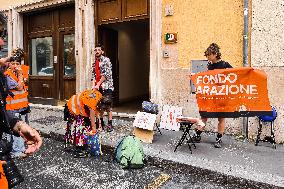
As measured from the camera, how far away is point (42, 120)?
27.8 ft

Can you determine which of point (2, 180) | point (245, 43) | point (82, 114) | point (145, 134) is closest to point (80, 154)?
point (82, 114)

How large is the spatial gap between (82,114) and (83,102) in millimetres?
249

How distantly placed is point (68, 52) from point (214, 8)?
5.67 meters

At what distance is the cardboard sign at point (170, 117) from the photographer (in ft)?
20.6

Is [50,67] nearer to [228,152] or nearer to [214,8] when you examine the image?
[214,8]

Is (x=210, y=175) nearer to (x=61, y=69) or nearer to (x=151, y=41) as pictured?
(x=151, y=41)

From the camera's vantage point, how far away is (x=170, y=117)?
6336 millimetres

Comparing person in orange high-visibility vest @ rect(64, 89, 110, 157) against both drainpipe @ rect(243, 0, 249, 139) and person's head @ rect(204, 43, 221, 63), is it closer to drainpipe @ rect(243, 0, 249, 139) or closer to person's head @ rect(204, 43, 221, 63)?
person's head @ rect(204, 43, 221, 63)

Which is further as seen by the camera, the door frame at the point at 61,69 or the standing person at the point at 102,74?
→ the door frame at the point at 61,69

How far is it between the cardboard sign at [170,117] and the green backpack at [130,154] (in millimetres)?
1423

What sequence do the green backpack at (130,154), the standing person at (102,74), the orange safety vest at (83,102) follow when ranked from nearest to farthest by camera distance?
the green backpack at (130,154)
the orange safety vest at (83,102)
the standing person at (102,74)

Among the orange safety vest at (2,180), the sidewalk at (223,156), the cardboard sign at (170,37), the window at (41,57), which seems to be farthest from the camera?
the window at (41,57)

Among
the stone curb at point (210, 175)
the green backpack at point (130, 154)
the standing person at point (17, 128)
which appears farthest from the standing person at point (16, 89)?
the standing person at point (17, 128)

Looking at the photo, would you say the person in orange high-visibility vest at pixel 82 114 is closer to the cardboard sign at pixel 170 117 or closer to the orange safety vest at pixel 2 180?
the cardboard sign at pixel 170 117
